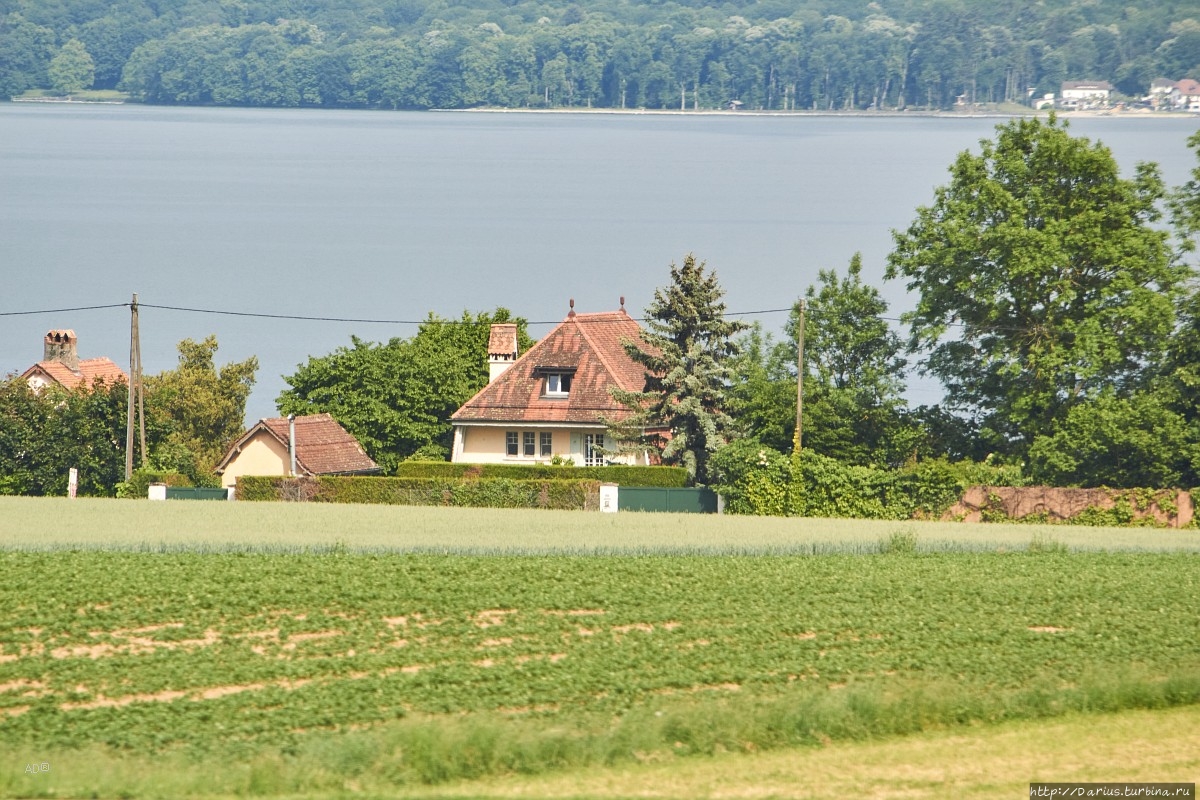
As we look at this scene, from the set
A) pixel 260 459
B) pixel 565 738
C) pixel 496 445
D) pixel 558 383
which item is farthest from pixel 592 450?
pixel 565 738

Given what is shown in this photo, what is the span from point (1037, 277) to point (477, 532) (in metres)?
19.9

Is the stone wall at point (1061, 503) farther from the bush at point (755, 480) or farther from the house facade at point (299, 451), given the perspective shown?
Result: the house facade at point (299, 451)

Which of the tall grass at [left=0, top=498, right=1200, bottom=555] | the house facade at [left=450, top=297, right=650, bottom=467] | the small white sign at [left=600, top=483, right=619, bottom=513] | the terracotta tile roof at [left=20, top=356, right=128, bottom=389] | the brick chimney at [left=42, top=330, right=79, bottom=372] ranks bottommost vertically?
the tall grass at [left=0, top=498, right=1200, bottom=555]

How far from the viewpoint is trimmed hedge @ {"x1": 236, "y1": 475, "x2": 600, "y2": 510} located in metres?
46.7

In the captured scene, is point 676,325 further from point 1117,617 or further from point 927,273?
point 1117,617

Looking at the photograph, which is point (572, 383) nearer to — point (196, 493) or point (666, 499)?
point (666, 499)

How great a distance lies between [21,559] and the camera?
29.6 metres

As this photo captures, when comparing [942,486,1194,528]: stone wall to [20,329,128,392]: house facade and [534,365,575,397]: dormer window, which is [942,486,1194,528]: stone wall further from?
[20,329,128,392]: house facade

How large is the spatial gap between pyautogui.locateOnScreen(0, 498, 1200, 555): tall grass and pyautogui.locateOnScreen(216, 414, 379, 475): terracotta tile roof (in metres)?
10.5

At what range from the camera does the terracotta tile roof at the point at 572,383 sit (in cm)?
5731

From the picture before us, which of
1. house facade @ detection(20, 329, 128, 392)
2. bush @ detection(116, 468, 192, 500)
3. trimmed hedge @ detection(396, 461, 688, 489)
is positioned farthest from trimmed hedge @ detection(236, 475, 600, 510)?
house facade @ detection(20, 329, 128, 392)

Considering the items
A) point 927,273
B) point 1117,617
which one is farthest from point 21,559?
point 927,273

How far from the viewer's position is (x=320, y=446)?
189ft

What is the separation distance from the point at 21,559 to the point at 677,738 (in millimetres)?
15565
